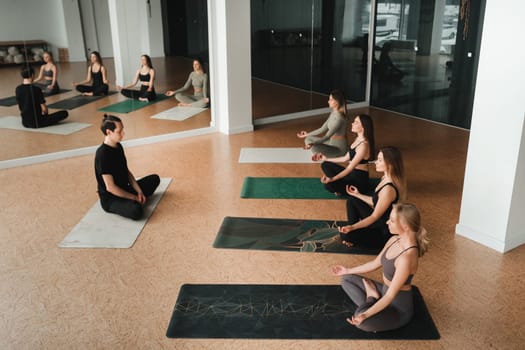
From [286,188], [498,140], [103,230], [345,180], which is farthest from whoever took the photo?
[286,188]

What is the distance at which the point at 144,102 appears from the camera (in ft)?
21.1

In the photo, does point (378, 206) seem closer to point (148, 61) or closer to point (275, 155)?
point (275, 155)

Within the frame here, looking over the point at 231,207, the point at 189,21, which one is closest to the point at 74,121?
the point at 189,21

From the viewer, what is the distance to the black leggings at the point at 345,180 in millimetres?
4645

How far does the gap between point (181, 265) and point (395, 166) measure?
5.60 feet

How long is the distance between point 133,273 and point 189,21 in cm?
402

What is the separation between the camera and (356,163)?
14.7ft

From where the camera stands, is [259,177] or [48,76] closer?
[259,177]

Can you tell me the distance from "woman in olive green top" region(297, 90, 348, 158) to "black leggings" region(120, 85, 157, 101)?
225 centimetres

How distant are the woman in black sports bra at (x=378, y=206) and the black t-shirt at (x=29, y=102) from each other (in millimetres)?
3742

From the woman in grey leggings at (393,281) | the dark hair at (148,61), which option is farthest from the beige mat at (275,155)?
the woman in grey leggings at (393,281)

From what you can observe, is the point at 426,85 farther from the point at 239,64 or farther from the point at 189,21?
the point at 189,21

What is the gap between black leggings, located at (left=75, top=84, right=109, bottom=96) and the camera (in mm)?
5854

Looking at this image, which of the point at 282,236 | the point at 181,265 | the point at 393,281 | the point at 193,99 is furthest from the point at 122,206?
the point at 193,99
